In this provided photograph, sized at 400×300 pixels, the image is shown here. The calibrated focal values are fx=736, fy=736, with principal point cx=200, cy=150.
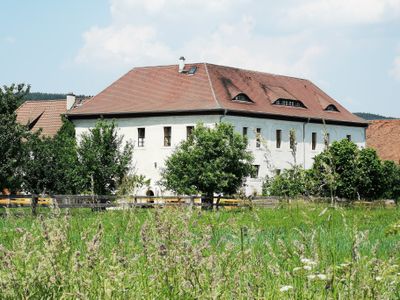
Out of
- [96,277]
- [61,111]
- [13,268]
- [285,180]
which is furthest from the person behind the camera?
[61,111]

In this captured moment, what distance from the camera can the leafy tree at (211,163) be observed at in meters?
39.7

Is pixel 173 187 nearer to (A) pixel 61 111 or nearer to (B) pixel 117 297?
(A) pixel 61 111

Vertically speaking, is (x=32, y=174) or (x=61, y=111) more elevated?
(x=61, y=111)

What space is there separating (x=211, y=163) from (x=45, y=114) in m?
26.7

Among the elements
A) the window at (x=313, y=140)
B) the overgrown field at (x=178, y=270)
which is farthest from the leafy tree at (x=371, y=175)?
the overgrown field at (x=178, y=270)

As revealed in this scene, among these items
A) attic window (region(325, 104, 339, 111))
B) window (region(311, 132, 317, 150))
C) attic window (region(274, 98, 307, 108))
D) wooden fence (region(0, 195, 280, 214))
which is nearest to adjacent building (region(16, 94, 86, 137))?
attic window (region(274, 98, 307, 108))

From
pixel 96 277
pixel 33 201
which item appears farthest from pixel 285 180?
pixel 33 201

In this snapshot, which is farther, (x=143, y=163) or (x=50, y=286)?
(x=143, y=163)

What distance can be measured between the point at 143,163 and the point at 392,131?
23926 millimetres

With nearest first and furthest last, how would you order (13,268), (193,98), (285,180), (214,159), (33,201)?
(13,268)
(285,180)
(33,201)
(214,159)
(193,98)

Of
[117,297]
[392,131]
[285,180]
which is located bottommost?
[117,297]

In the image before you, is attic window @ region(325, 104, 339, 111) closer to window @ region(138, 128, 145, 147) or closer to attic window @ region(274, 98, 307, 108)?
attic window @ region(274, 98, 307, 108)

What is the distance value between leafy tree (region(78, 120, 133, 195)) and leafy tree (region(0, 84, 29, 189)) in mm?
9618

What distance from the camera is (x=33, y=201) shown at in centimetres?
2356
